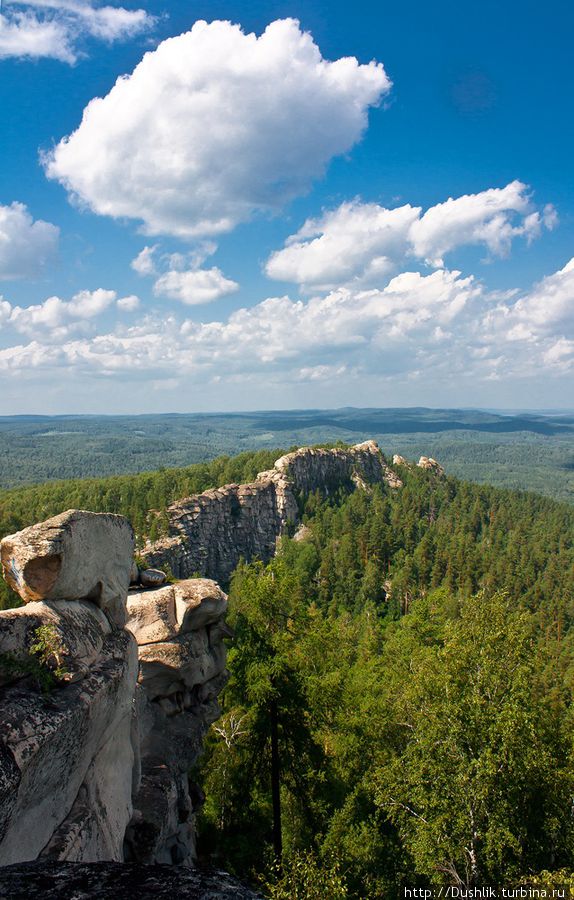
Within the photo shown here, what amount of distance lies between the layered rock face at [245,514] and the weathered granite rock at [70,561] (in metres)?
65.0

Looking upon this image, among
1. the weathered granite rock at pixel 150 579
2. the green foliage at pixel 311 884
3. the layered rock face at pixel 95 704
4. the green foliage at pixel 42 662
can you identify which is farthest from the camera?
the weathered granite rock at pixel 150 579

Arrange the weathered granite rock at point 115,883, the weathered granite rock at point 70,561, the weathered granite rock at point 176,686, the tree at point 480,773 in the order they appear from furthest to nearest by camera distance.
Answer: the weathered granite rock at point 176,686 → the tree at point 480,773 → the weathered granite rock at point 70,561 → the weathered granite rock at point 115,883

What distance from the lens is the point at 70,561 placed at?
12258 mm

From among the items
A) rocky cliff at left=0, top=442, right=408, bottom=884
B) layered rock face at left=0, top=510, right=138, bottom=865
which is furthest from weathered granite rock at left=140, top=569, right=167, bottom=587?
layered rock face at left=0, top=510, right=138, bottom=865

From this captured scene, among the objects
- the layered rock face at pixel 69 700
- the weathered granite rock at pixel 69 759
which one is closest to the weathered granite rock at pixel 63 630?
the layered rock face at pixel 69 700

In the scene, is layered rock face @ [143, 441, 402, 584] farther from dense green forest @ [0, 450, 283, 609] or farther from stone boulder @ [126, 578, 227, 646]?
stone boulder @ [126, 578, 227, 646]

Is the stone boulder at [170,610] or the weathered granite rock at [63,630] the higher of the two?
the weathered granite rock at [63,630]

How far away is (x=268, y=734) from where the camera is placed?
19.2m

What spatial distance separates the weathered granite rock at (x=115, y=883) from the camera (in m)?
3.80

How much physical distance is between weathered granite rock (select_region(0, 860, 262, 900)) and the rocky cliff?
192 millimetres

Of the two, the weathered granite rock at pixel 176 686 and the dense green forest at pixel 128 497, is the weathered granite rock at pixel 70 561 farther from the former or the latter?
the dense green forest at pixel 128 497

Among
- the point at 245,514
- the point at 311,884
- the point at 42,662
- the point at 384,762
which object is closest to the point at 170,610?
the point at 42,662

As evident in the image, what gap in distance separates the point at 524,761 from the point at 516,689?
6.36ft

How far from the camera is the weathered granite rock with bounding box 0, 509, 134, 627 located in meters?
11.7
